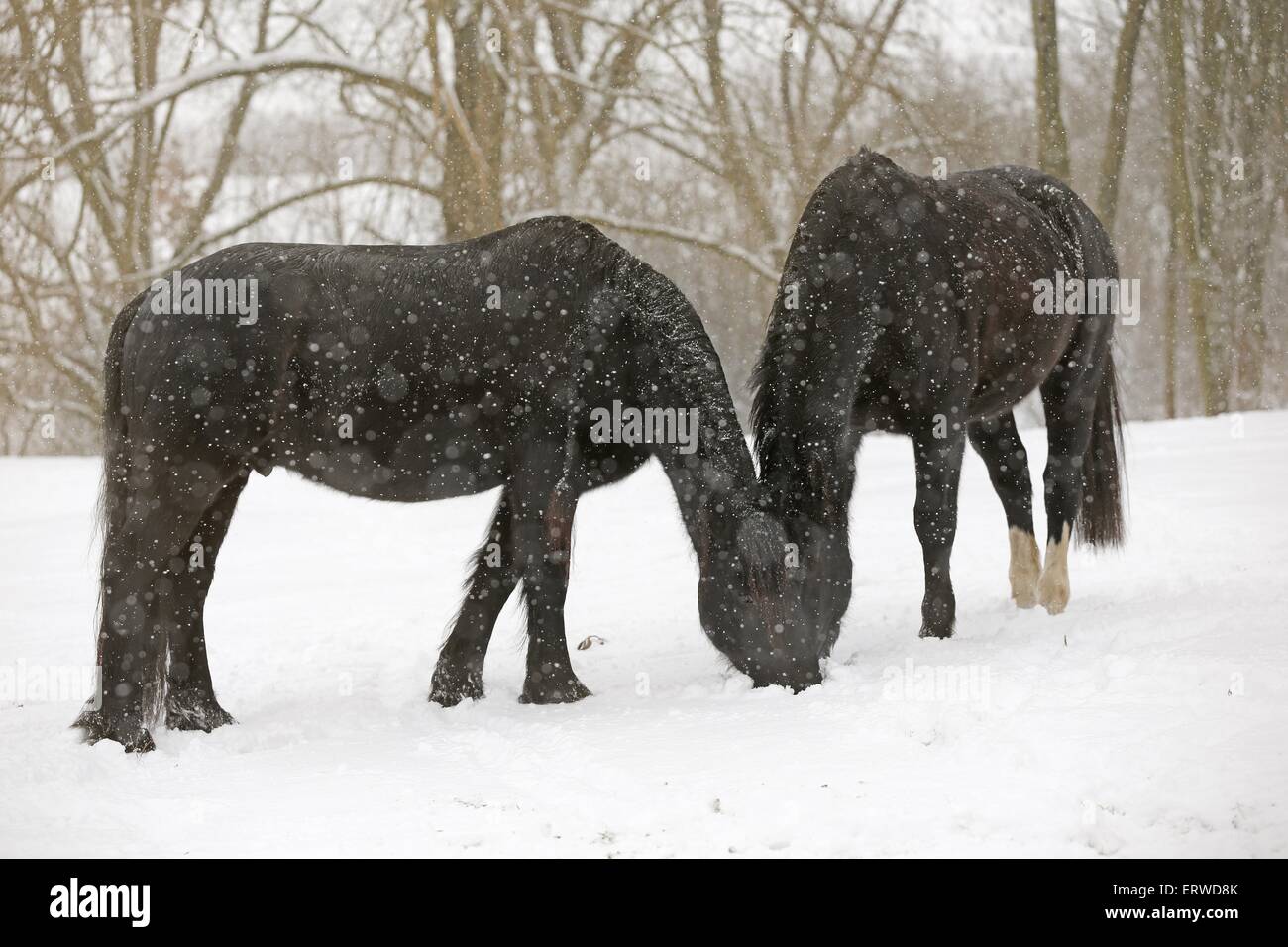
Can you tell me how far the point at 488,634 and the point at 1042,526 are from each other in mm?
5090

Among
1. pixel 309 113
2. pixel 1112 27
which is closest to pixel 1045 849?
pixel 309 113

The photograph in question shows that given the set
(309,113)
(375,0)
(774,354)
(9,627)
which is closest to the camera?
(774,354)

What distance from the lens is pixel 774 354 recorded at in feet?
17.7

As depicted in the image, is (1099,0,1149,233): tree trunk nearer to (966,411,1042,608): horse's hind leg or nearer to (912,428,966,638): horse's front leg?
(966,411,1042,608): horse's hind leg

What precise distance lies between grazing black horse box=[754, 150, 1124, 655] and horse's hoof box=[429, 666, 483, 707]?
1622 mm

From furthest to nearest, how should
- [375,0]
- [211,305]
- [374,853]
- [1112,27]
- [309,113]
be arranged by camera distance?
[1112,27] → [309,113] → [375,0] → [211,305] → [374,853]

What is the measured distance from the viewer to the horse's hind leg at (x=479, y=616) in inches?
212

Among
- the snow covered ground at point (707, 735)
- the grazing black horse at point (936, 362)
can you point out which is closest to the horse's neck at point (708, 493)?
the grazing black horse at point (936, 362)

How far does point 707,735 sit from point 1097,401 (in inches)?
168

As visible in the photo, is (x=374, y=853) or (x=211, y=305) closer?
(x=374, y=853)
